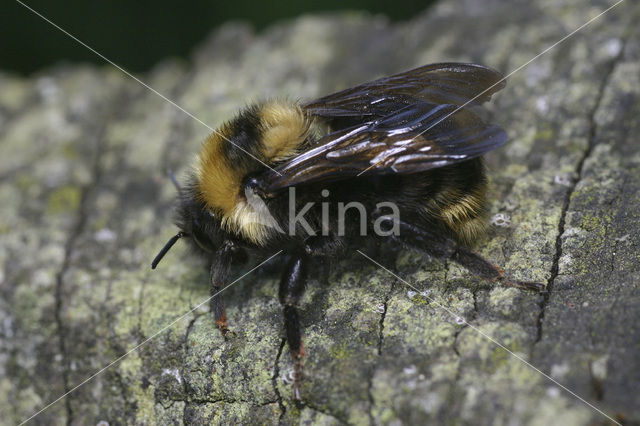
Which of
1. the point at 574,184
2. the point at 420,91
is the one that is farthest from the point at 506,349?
the point at 420,91

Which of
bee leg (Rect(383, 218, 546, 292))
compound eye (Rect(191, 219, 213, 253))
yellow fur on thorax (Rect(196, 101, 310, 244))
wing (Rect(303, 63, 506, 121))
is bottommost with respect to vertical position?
compound eye (Rect(191, 219, 213, 253))

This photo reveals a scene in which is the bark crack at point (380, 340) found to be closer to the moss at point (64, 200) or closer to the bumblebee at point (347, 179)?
the bumblebee at point (347, 179)

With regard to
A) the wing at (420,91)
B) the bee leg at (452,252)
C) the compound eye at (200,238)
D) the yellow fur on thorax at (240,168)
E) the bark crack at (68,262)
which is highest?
the wing at (420,91)

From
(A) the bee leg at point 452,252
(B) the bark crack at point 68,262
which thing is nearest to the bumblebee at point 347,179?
(A) the bee leg at point 452,252

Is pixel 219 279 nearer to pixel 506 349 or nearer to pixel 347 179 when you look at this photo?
pixel 347 179

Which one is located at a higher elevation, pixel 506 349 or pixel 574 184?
pixel 574 184

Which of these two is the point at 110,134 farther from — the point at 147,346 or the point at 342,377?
the point at 342,377

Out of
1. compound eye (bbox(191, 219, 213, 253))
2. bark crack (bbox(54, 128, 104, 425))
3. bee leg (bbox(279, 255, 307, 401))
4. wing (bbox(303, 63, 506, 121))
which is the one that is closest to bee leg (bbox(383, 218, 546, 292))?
bee leg (bbox(279, 255, 307, 401))

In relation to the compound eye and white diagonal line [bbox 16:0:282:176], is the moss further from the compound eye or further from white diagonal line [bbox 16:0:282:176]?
the compound eye
